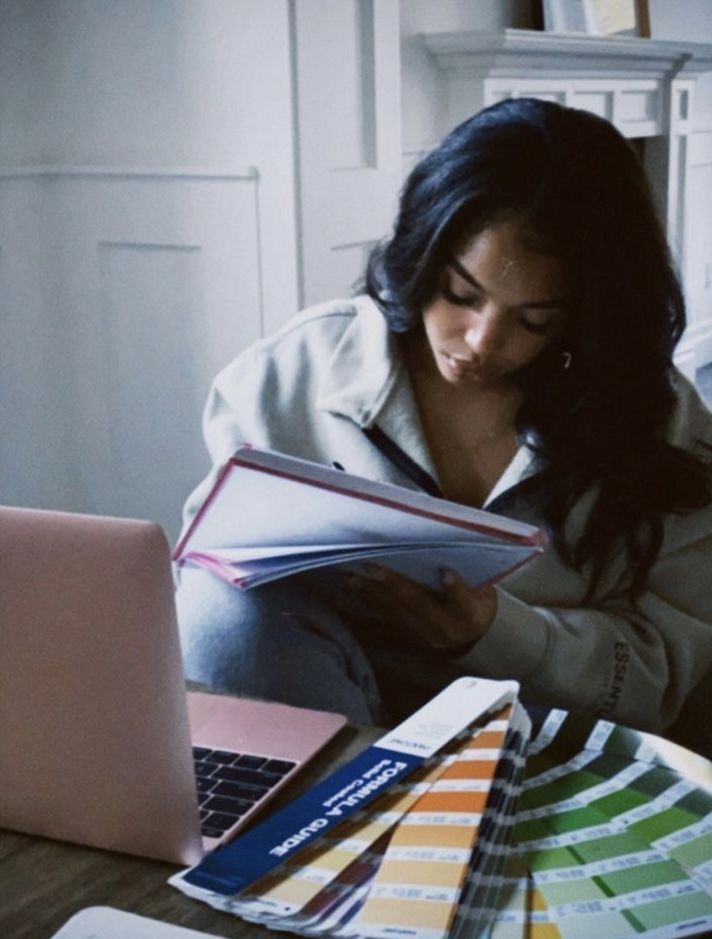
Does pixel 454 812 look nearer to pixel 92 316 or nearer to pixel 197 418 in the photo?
pixel 197 418

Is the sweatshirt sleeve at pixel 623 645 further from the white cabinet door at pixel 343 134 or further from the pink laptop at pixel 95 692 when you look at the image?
the white cabinet door at pixel 343 134

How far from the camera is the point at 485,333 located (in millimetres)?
1224

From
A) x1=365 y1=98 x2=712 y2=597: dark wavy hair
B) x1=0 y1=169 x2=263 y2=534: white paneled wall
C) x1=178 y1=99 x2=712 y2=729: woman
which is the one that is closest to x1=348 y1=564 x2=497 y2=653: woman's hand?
x1=178 y1=99 x2=712 y2=729: woman

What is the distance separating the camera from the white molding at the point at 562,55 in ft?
9.95

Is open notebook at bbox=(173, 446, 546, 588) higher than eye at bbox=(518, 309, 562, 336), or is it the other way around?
eye at bbox=(518, 309, 562, 336)

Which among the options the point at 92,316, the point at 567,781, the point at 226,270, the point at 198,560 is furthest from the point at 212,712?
the point at 92,316

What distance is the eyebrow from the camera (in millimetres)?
1223

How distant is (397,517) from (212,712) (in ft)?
0.69

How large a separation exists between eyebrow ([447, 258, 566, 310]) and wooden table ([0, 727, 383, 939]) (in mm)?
704

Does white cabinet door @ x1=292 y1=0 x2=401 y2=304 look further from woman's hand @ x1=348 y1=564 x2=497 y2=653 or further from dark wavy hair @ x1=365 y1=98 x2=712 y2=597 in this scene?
woman's hand @ x1=348 y1=564 x2=497 y2=653

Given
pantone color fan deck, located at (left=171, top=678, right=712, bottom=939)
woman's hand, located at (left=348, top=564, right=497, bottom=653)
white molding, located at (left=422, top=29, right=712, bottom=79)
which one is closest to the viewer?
pantone color fan deck, located at (left=171, top=678, right=712, bottom=939)

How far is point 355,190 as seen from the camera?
8.30ft

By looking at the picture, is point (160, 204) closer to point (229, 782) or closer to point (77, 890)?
point (229, 782)

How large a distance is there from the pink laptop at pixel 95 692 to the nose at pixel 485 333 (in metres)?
0.62
